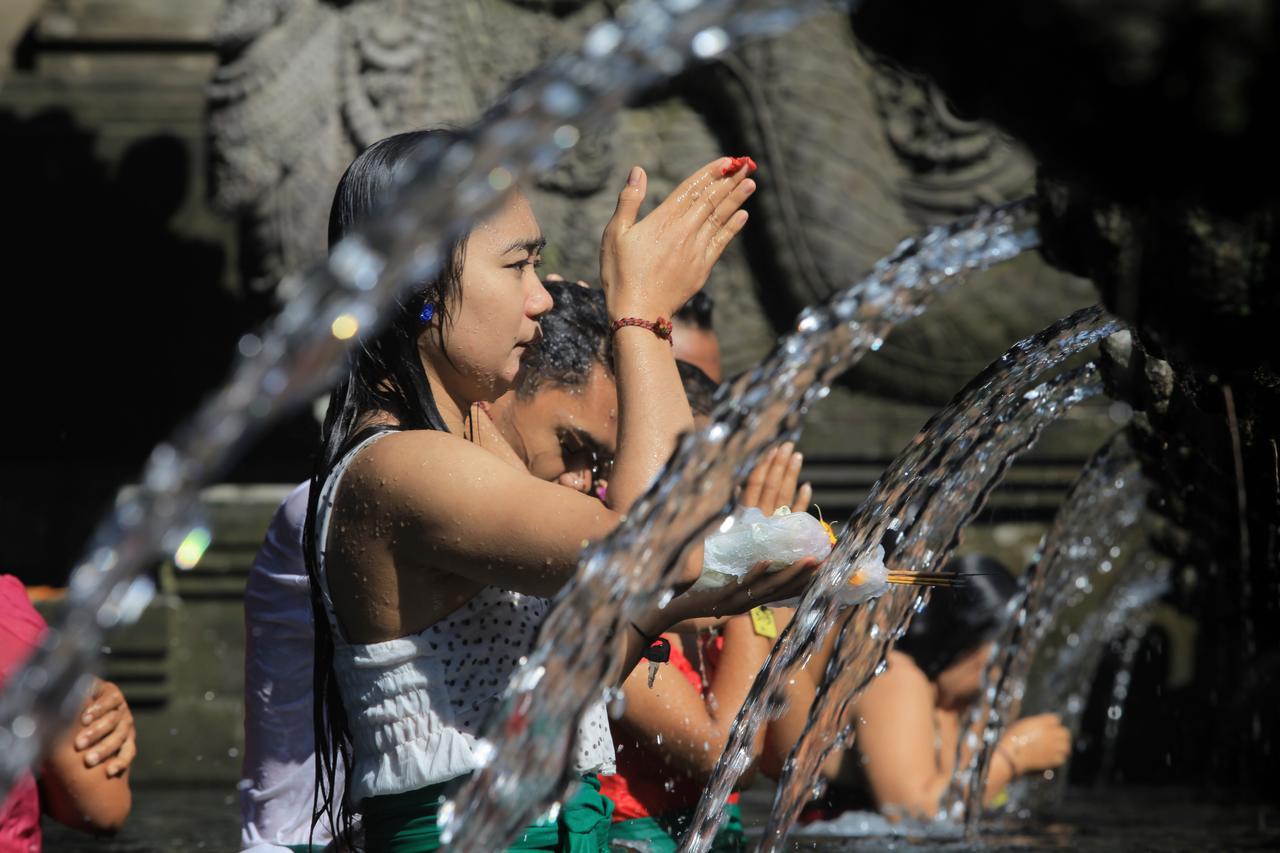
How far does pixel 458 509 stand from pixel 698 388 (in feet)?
4.81

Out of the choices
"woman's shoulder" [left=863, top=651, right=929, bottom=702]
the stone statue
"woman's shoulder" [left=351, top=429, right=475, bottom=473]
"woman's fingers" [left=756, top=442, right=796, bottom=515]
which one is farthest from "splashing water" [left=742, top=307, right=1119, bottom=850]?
the stone statue

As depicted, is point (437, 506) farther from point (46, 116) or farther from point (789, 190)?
point (46, 116)

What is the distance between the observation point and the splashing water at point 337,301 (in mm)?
1928

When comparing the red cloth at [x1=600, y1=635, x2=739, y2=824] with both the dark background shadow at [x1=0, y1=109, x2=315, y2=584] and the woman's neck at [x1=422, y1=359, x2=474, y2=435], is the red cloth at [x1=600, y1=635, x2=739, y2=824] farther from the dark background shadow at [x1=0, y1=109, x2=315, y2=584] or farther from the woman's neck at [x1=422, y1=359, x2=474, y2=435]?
the dark background shadow at [x1=0, y1=109, x2=315, y2=584]

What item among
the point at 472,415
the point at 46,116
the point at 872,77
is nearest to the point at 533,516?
the point at 472,415

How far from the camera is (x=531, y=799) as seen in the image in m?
2.49

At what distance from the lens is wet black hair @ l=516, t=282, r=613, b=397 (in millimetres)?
3611

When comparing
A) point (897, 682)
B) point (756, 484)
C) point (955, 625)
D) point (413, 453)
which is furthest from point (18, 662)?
point (955, 625)

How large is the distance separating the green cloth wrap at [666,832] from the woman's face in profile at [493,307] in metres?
1.15

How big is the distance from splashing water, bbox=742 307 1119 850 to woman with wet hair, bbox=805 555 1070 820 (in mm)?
604

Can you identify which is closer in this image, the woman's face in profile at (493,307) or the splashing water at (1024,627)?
the woman's face in profile at (493,307)

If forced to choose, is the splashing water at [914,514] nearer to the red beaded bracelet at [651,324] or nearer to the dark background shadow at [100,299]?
the red beaded bracelet at [651,324]

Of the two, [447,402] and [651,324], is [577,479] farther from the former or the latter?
[651,324]

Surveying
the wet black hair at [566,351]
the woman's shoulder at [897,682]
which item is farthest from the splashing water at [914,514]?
the wet black hair at [566,351]
